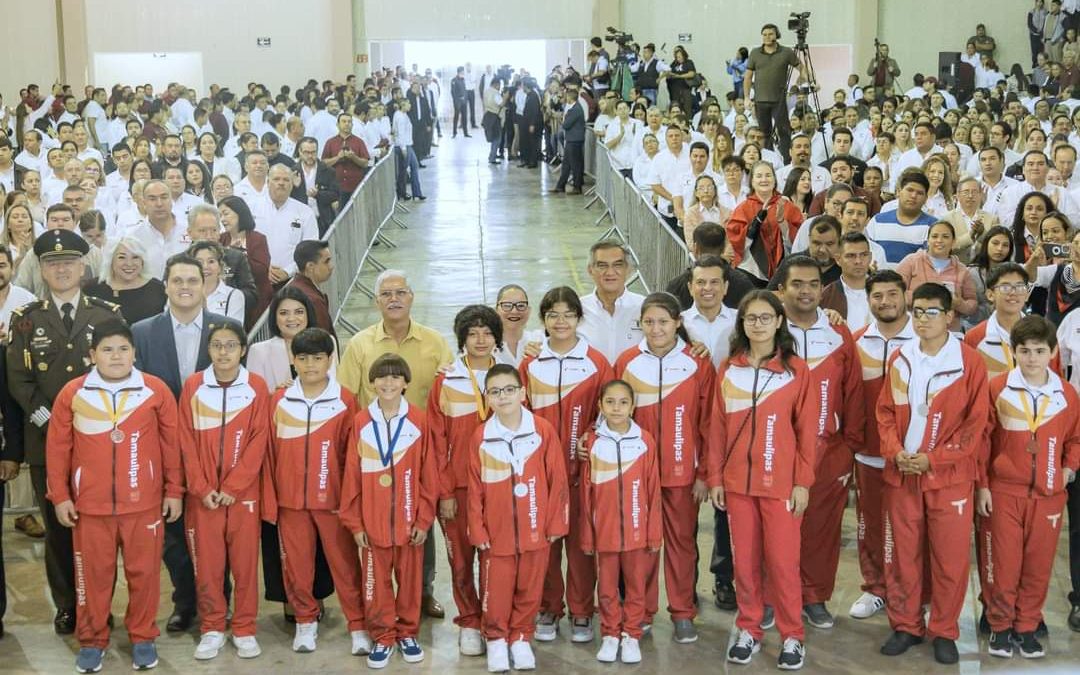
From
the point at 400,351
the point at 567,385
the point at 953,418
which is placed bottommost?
the point at 953,418

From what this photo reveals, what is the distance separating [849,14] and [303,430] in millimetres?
27455

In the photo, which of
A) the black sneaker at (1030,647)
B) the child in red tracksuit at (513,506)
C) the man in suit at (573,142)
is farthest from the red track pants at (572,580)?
the man in suit at (573,142)

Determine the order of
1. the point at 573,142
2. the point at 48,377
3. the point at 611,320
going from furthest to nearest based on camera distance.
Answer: the point at 573,142
the point at 611,320
the point at 48,377

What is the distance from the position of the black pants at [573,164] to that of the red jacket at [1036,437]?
16.4 metres

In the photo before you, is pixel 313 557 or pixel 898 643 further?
pixel 313 557

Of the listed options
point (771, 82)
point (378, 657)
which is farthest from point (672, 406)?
point (771, 82)

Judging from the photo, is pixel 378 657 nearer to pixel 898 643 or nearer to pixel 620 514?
pixel 620 514

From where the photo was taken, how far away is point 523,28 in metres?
32.6

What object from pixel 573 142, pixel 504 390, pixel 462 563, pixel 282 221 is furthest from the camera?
pixel 573 142

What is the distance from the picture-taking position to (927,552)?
22.3 feet

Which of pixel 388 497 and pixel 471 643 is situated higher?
pixel 388 497

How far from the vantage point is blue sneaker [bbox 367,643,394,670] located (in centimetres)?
656

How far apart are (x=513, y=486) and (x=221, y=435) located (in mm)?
1429

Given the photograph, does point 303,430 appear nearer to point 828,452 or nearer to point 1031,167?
point 828,452
